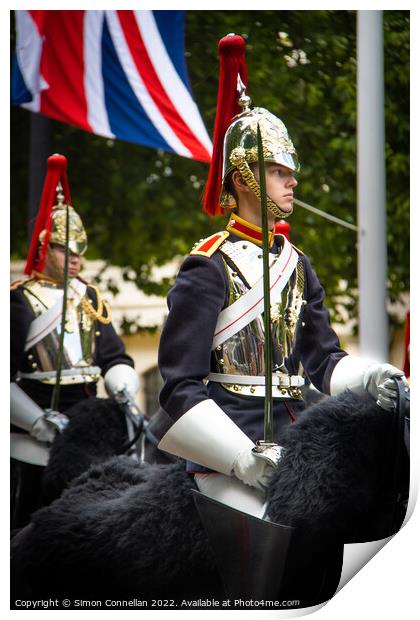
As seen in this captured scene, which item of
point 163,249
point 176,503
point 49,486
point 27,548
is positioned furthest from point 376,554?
point 163,249

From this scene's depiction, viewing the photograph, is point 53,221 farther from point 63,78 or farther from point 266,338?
point 266,338

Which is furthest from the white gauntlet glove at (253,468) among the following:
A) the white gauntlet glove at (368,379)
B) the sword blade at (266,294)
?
the white gauntlet glove at (368,379)

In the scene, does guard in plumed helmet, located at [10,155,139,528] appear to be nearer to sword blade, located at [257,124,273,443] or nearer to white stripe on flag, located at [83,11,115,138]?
white stripe on flag, located at [83,11,115,138]

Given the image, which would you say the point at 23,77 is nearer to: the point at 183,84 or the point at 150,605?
the point at 183,84

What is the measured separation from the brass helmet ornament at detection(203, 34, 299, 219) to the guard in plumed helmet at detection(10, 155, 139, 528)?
4.71 ft

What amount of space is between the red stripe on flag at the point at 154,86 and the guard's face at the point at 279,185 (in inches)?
62.9

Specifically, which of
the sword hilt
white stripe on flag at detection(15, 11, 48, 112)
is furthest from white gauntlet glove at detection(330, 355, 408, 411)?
white stripe on flag at detection(15, 11, 48, 112)

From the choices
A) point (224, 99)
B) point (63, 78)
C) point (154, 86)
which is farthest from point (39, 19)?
point (224, 99)

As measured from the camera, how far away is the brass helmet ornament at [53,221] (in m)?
4.46

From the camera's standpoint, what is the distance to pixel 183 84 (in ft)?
15.8

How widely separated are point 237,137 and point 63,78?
2.50m

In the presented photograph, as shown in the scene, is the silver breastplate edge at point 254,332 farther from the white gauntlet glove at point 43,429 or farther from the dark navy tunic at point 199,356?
the white gauntlet glove at point 43,429

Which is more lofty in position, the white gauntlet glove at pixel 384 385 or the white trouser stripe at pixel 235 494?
the white gauntlet glove at pixel 384 385

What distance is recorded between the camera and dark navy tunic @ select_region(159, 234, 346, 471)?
2.93 meters
